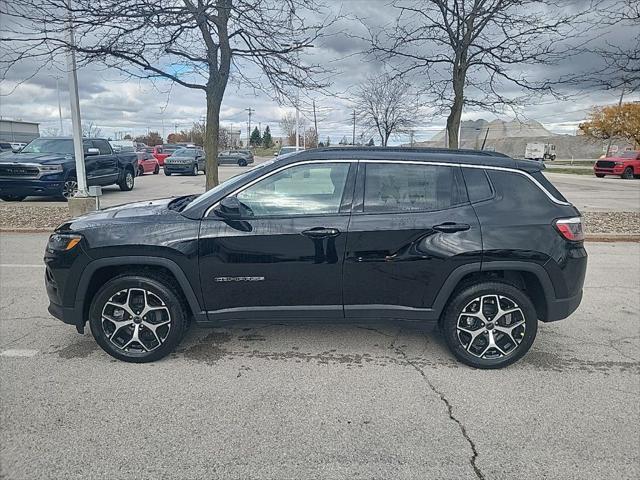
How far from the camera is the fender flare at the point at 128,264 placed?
125 inches

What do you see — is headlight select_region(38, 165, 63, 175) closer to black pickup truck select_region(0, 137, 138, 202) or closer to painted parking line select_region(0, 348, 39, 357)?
black pickup truck select_region(0, 137, 138, 202)

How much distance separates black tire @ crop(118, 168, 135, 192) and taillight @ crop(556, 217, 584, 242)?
1489 cm

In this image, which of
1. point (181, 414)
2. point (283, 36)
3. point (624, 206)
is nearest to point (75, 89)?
point (283, 36)

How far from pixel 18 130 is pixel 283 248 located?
94945mm

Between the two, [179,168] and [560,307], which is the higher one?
[179,168]

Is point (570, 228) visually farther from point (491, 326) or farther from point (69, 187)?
point (69, 187)

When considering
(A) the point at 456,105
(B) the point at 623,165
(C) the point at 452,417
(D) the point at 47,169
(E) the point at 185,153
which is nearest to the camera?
(C) the point at 452,417

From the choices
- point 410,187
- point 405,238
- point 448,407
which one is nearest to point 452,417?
point 448,407

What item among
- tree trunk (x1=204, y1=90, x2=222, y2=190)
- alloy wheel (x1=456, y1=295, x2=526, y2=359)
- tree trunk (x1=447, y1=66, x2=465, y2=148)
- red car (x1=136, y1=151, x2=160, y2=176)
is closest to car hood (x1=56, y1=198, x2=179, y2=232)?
alloy wheel (x1=456, y1=295, x2=526, y2=359)

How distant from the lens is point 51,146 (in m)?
12.7

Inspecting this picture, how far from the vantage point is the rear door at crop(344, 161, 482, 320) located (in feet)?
10.4

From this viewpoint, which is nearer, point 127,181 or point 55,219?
point 55,219

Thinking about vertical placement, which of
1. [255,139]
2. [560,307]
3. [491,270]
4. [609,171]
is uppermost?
[255,139]

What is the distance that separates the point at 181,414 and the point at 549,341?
324 centimetres
